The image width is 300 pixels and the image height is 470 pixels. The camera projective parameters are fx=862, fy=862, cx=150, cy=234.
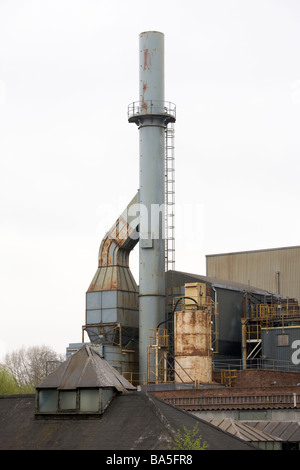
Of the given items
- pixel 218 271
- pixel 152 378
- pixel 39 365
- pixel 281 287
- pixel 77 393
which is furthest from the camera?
pixel 39 365

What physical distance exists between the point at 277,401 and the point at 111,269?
17.6 meters

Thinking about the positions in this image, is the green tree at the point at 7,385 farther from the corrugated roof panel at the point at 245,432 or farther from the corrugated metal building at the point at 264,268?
the corrugated roof panel at the point at 245,432

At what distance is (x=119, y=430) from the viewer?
65.5 ft

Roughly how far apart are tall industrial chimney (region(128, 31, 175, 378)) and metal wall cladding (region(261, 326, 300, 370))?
6.59 metres

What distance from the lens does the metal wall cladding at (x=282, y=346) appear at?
51.5 meters

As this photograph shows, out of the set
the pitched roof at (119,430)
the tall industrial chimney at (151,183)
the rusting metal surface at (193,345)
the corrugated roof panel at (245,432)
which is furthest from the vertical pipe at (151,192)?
the pitched roof at (119,430)

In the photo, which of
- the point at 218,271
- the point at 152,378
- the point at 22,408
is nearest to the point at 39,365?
the point at 218,271

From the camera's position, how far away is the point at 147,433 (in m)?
19.5

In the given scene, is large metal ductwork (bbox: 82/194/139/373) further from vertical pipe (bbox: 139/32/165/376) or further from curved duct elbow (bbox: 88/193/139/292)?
vertical pipe (bbox: 139/32/165/376)

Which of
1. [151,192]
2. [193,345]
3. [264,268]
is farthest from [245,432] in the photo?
[264,268]

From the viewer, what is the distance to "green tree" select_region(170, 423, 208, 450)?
18.7 meters

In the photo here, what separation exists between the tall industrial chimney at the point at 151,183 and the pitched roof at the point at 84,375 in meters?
30.0

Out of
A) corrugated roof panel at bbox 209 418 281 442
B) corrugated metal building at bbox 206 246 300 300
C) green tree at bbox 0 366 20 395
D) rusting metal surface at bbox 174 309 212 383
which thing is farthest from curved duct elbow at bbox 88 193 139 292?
corrugated roof panel at bbox 209 418 281 442
